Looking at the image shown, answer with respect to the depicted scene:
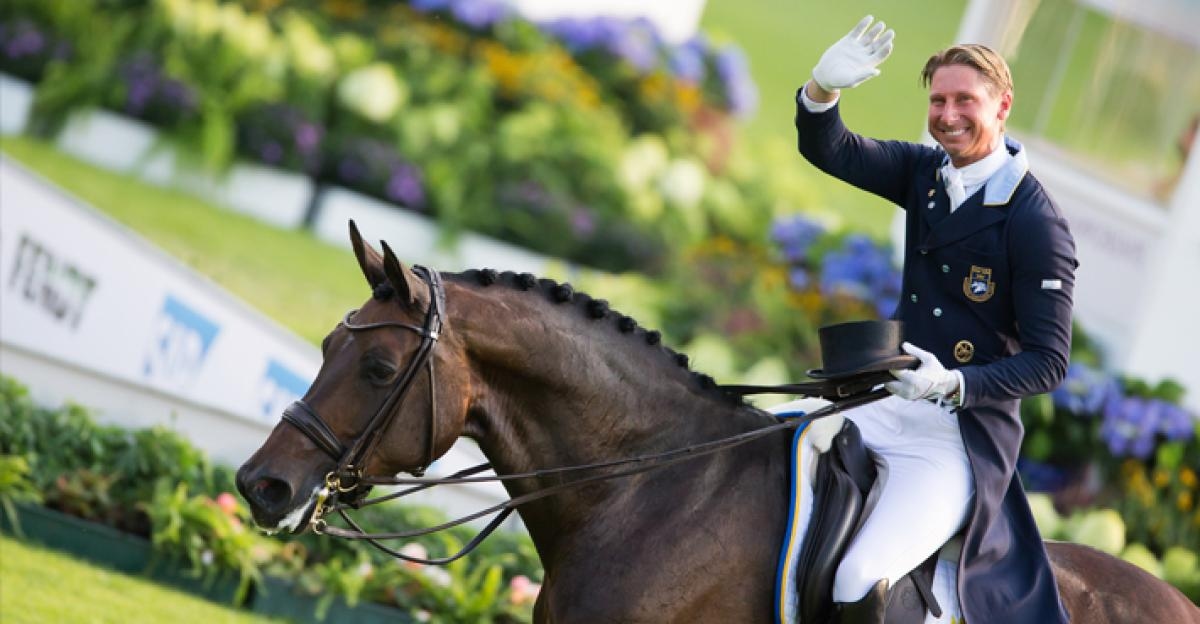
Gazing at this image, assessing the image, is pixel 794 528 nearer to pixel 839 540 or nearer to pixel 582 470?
pixel 839 540

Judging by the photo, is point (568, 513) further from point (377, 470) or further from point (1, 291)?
point (1, 291)

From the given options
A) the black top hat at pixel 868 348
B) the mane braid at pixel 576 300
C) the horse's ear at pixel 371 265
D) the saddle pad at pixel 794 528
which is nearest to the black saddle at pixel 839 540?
the saddle pad at pixel 794 528

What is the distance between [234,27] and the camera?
426 inches

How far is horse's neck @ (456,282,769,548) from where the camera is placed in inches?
147

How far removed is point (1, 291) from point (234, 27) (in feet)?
14.5

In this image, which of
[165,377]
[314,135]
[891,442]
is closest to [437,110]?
[314,135]

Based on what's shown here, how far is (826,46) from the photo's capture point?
15.1 m

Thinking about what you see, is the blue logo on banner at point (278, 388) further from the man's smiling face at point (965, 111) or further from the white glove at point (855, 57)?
the man's smiling face at point (965, 111)

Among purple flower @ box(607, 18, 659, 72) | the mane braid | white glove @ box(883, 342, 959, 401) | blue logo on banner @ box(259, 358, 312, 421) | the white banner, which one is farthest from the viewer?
purple flower @ box(607, 18, 659, 72)

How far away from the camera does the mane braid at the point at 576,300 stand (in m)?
3.79

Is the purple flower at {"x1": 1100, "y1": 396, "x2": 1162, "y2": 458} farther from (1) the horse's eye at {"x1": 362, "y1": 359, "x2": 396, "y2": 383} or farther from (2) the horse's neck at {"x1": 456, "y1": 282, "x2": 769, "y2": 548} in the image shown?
(1) the horse's eye at {"x1": 362, "y1": 359, "x2": 396, "y2": 383}

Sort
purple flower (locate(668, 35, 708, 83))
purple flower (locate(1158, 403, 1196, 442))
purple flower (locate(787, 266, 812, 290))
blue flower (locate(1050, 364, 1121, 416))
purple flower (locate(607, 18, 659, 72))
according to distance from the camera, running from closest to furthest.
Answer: purple flower (locate(1158, 403, 1196, 442)) < blue flower (locate(1050, 364, 1121, 416)) < purple flower (locate(787, 266, 812, 290)) < purple flower (locate(607, 18, 659, 72)) < purple flower (locate(668, 35, 708, 83))

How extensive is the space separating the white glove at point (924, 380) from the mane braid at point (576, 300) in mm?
555

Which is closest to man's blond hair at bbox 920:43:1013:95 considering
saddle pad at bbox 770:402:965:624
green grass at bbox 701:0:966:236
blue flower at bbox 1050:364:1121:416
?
saddle pad at bbox 770:402:965:624
